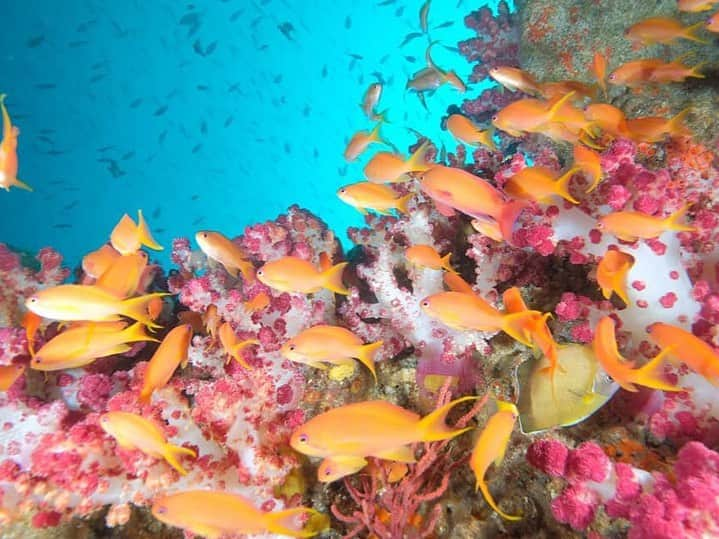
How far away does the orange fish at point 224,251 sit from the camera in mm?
3523

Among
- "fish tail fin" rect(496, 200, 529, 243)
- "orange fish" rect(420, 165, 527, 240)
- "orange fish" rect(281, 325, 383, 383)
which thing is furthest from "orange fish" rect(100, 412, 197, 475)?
"fish tail fin" rect(496, 200, 529, 243)

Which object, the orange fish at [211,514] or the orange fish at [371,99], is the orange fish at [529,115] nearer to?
the orange fish at [211,514]

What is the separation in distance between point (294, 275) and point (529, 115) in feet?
6.55

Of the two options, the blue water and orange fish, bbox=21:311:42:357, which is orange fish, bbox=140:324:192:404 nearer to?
orange fish, bbox=21:311:42:357

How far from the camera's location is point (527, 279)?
126 inches

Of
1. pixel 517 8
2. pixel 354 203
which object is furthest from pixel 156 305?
pixel 517 8

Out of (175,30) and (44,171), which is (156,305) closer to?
(175,30)

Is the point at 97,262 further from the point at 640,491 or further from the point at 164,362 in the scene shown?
the point at 640,491

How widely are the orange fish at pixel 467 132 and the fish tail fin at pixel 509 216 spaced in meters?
1.63

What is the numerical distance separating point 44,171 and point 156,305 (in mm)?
52163

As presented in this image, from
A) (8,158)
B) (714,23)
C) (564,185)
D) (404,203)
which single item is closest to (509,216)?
(564,185)

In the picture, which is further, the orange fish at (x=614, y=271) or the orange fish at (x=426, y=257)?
the orange fish at (x=426, y=257)

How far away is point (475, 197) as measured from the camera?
Result: 8.54 ft

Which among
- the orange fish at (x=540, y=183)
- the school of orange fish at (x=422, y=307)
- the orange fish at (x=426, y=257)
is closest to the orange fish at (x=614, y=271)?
the school of orange fish at (x=422, y=307)
